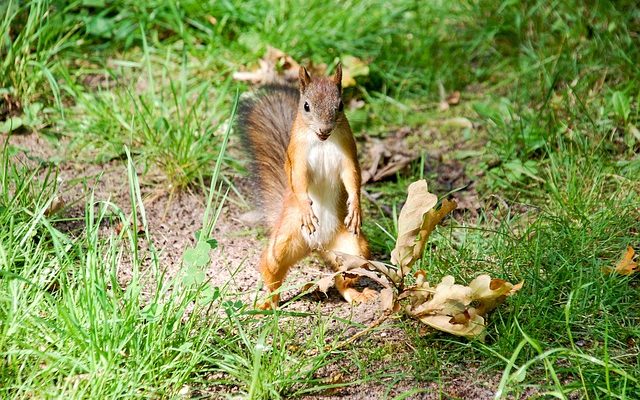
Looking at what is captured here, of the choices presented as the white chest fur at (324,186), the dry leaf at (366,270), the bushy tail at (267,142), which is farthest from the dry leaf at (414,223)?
the bushy tail at (267,142)

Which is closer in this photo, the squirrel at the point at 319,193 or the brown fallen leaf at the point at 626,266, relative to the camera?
the brown fallen leaf at the point at 626,266

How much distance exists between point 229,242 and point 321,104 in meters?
0.78

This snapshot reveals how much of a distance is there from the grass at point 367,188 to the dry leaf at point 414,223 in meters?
0.21

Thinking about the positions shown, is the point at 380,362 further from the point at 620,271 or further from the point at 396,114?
the point at 396,114

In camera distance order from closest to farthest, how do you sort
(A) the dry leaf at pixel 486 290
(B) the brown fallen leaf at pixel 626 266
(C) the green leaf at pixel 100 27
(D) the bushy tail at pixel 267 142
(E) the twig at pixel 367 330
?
1. (A) the dry leaf at pixel 486 290
2. (E) the twig at pixel 367 330
3. (B) the brown fallen leaf at pixel 626 266
4. (D) the bushy tail at pixel 267 142
5. (C) the green leaf at pixel 100 27

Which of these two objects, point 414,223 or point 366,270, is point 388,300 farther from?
point 414,223

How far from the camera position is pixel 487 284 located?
2.59m

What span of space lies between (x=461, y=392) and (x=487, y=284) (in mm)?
317

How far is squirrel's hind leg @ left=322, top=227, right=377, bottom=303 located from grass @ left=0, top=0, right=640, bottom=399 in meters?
0.22

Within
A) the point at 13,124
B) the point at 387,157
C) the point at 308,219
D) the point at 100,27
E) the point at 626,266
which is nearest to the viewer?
the point at 626,266

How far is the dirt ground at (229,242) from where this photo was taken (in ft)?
8.45

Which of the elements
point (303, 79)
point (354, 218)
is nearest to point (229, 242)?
point (354, 218)

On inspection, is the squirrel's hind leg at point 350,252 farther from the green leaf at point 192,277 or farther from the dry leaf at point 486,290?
the green leaf at point 192,277

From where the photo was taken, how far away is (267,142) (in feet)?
11.4
